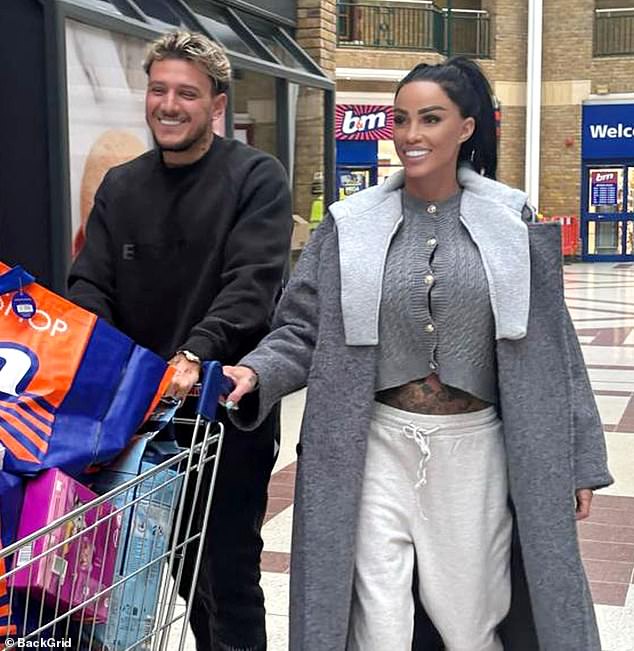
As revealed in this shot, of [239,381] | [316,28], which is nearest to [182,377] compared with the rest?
[239,381]

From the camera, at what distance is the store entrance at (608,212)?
23.6 m

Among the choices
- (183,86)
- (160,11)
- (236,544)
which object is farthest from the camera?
(160,11)

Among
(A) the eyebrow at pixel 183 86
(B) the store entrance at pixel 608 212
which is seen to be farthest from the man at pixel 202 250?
(B) the store entrance at pixel 608 212

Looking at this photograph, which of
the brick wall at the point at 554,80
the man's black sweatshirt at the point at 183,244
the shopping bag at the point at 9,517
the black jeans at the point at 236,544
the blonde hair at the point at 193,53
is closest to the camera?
the shopping bag at the point at 9,517

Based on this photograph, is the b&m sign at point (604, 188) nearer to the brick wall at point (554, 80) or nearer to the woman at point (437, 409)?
the brick wall at point (554, 80)

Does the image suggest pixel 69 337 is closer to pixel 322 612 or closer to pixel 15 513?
pixel 15 513

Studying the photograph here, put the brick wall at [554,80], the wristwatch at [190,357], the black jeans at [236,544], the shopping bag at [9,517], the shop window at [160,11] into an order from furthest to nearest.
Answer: the brick wall at [554,80] < the shop window at [160,11] < the black jeans at [236,544] < the wristwatch at [190,357] < the shopping bag at [9,517]

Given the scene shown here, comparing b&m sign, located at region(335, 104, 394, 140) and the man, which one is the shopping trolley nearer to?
the man

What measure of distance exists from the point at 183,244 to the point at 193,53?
46cm

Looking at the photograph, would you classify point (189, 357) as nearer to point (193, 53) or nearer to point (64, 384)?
point (64, 384)

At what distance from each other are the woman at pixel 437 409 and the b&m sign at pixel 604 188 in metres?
22.2

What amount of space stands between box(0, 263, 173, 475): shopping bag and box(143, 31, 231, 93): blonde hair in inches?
31.1

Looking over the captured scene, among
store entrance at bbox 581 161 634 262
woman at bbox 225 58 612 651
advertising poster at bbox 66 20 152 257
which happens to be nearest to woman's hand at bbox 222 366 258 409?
woman at bbox 225 58 612 651

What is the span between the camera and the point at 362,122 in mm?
22938
